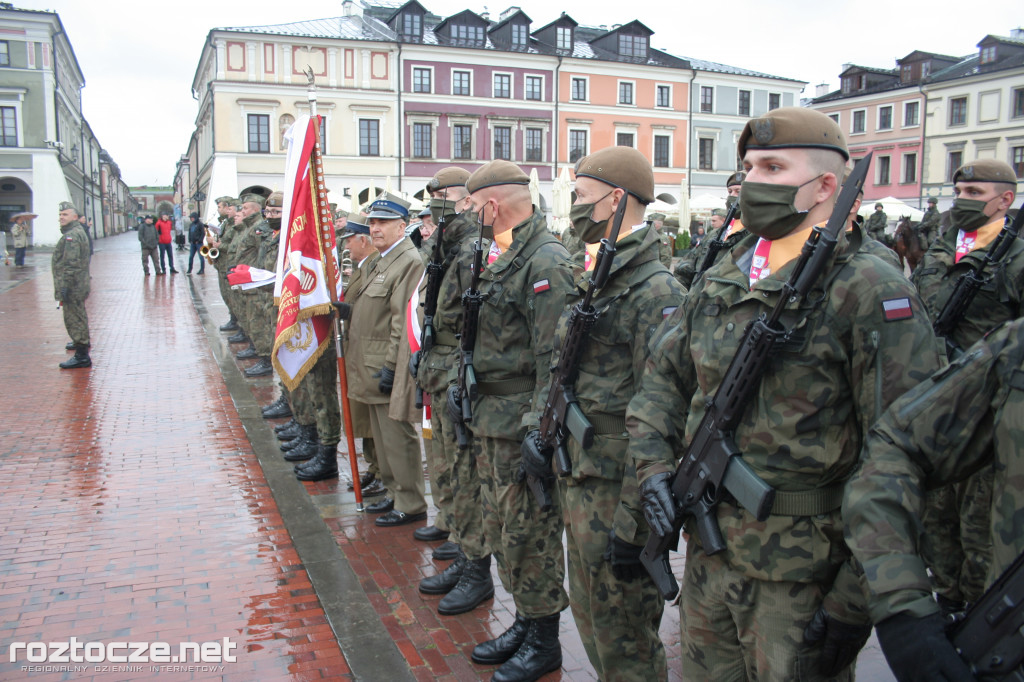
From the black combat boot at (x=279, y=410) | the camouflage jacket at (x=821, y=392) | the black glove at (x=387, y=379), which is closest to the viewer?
the camouflage jacket at (x=821, y=392)

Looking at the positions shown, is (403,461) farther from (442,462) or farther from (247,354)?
(247,354)

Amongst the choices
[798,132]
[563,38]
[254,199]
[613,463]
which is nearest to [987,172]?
[798,132]

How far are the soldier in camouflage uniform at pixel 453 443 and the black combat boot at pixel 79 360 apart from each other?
29.1 ft

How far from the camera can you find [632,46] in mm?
49281

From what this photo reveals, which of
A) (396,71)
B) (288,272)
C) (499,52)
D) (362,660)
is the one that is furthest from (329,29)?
(362,660)

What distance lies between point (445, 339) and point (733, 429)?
2.69 meters

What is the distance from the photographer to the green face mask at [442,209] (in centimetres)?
474

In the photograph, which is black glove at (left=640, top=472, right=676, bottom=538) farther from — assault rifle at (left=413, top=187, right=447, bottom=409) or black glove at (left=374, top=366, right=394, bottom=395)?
black glove at (left=374, top=366, right=394, bottom=395)

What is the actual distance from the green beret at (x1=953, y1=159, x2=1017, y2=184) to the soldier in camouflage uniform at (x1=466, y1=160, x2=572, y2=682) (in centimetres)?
266

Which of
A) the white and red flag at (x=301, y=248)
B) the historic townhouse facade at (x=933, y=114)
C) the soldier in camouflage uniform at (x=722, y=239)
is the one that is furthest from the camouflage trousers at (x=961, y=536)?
the historic townhouse facade at (x=933, y=114)

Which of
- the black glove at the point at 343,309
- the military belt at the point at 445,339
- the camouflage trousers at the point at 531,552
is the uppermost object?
the black glove at the point at 343,309

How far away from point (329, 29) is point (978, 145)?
124 ft

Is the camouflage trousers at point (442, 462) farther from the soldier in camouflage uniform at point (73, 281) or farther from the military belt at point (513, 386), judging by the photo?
the soldier in camouflage uniform at point (73, 281)

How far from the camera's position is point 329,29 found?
42.9m
